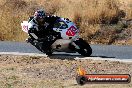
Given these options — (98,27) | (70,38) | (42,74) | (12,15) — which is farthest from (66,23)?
(12,15)

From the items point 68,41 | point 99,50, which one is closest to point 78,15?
point 99,50

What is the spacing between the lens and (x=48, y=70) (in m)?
13.5

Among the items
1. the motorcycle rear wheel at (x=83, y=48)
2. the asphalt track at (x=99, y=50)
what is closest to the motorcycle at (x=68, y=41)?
the motorcycle rear wheel at (x=83, y=48)

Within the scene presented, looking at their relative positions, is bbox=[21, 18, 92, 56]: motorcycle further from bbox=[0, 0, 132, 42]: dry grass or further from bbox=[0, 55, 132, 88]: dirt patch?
bbox=[0, 0, 132, 42]: dry grass

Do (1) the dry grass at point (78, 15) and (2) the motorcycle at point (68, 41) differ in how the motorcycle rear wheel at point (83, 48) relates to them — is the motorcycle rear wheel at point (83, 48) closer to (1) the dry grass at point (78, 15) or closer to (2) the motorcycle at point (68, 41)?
(2) the motorcycle at point (68, 41)

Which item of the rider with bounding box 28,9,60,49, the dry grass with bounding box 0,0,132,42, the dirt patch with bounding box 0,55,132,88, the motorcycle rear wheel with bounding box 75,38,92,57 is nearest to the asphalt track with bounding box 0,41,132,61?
the motorcycle rear wheel with bounding box 75,38,92,57

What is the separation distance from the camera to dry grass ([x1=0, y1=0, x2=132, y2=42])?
23.2 metres

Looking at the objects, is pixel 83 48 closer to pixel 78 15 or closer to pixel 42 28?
pixel 42 28

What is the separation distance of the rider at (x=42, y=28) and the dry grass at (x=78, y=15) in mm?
6001

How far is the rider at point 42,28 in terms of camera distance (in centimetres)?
1599

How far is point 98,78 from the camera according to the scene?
6.94 meters

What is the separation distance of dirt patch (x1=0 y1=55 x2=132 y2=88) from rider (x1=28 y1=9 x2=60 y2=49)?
739 mm

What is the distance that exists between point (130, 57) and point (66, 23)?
7.84 ft

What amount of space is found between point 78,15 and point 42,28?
955 centimetres
